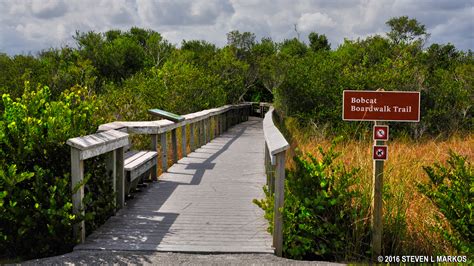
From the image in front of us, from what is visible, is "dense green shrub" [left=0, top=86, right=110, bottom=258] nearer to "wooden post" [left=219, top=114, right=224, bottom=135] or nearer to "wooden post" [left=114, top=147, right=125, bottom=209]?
"wooden post" [left=114, top=147, right=125, bottom=209]

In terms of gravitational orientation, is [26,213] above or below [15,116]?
below

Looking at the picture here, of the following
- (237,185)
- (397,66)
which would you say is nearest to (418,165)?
(237,185)

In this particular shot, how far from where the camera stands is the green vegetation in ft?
18.5

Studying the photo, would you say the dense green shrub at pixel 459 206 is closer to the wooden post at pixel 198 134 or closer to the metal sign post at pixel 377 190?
the metal sign post at pixel 377 190

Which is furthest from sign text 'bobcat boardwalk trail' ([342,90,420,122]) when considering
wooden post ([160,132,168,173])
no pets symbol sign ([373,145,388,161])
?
wooden post ([160,132,168,173])

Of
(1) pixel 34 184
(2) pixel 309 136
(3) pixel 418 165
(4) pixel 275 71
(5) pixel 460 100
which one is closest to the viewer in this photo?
(1) pixel 34 184

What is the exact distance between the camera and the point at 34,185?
18.2 ft

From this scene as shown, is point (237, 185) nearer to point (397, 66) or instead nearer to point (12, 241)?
point (12, 241)

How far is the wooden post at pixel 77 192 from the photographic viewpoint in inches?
221

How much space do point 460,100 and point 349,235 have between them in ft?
48.1

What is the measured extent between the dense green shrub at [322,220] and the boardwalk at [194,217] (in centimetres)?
34

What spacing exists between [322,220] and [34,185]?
9.76 ft

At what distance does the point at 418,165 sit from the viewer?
8.67 meters

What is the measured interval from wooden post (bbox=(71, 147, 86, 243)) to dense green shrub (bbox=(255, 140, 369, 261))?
2.12 metres
